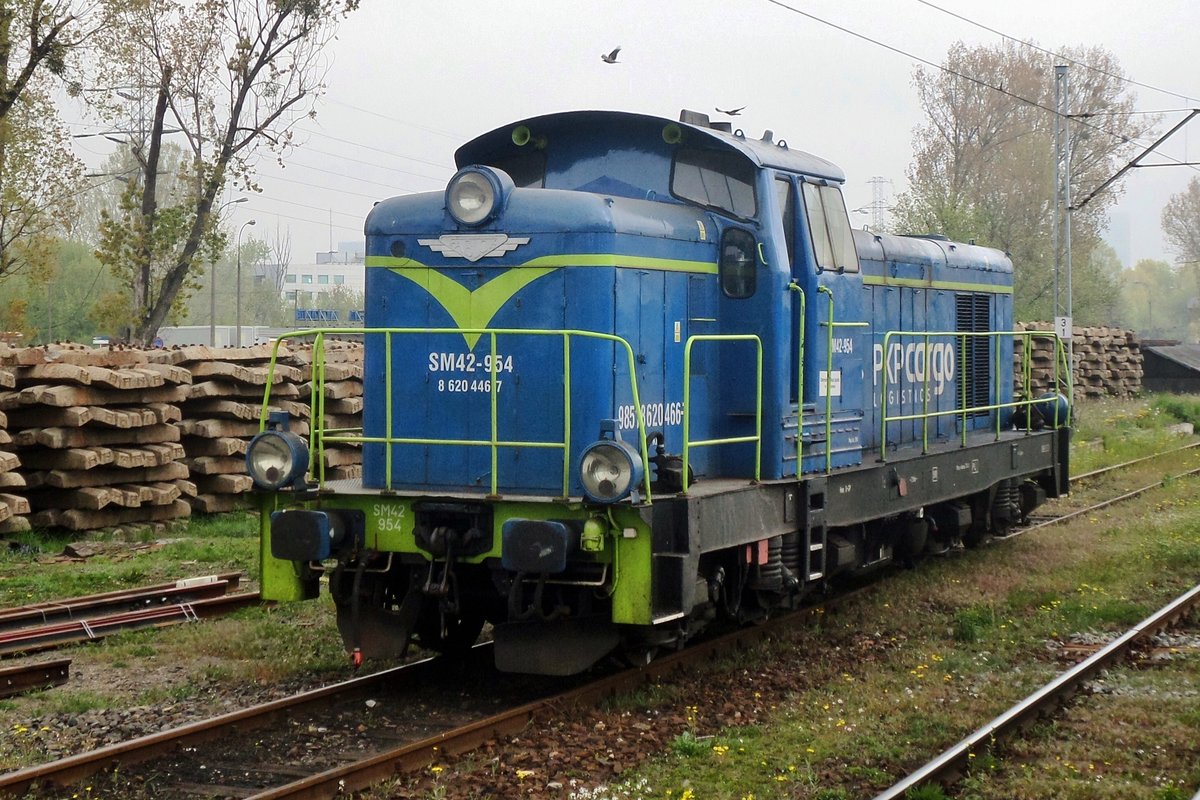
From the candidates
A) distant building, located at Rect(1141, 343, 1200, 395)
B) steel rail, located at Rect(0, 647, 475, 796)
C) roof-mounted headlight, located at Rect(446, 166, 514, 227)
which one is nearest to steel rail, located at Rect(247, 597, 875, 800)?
steel rail, located at Rect(0, 647, 475, 796)

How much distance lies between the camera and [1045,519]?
14008 millimetres

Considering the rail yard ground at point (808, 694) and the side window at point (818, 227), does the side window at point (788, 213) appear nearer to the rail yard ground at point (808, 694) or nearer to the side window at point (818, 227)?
the side window at point (818, 227)

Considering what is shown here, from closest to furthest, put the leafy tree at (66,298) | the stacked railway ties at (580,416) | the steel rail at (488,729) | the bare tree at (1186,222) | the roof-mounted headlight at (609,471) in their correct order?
the steel rail at (488,729) → the roof-mounted headlight at (609,471) → the stacked railway ties at (580,416) → the leafy tree at (66,298) → the bare tree at (1186,222)

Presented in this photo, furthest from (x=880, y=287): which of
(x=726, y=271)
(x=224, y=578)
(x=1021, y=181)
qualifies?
(x=1021, y=181)

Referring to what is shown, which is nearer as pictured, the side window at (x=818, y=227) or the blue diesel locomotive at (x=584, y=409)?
the blue diesel locomotive at (x=584, y=409)

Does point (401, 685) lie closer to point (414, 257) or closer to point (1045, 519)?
point (414, 257)

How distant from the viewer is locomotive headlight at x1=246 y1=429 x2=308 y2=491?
6738 mm

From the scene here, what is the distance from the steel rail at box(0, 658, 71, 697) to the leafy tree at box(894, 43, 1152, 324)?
37.1 meters

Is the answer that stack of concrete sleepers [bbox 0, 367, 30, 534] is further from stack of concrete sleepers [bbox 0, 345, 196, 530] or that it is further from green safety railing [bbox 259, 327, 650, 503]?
green safety railing [bbox 259, 327, 650, 503]

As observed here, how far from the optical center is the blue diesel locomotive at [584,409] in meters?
6.37

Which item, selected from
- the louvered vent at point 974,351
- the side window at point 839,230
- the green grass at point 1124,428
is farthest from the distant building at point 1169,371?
the side window at point 839,230

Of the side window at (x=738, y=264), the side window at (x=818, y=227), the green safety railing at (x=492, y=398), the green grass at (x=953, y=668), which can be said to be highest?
the side window at (x=818, y=227)

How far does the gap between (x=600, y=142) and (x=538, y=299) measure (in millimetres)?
1206

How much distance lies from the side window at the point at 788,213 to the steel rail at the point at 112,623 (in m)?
4.18
